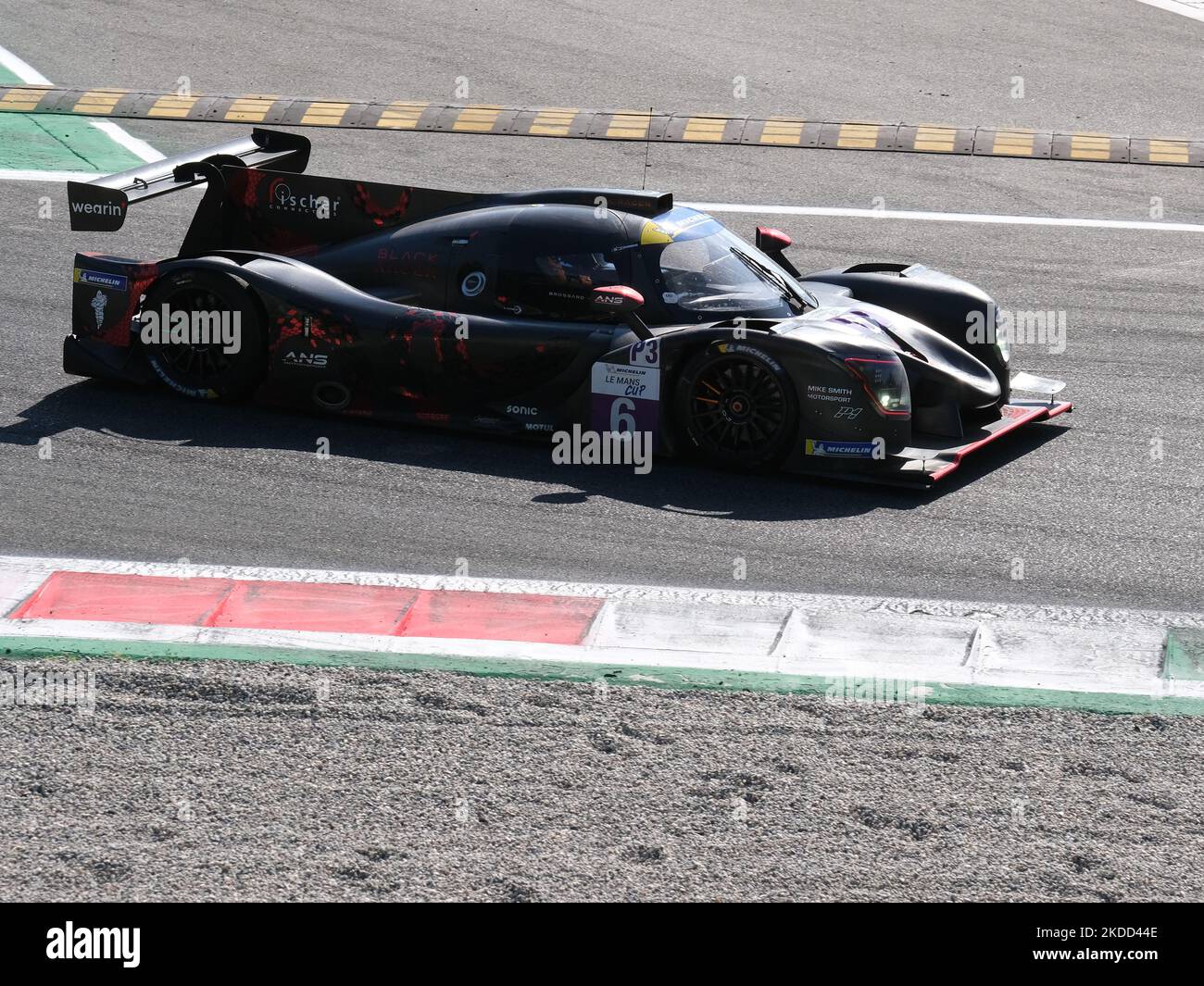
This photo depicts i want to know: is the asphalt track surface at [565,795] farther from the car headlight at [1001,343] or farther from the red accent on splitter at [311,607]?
the car headlight at [1001,343]

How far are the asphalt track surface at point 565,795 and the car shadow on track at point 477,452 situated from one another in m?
2.31

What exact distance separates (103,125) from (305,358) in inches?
343

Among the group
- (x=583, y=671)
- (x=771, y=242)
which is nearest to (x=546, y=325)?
(x=771, y=242)

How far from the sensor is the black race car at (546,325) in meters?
8.32

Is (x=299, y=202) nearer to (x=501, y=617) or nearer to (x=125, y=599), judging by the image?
(x=125, y=599)

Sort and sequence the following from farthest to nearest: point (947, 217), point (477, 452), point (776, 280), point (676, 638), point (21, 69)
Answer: point (21, 69), point (947, 217), point (776, 280), point (477, 452), point (676, 638)

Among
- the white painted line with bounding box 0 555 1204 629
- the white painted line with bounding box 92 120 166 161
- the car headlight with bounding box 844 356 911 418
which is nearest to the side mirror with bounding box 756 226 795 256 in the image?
the car headlight with bounding box 844 356 911 418

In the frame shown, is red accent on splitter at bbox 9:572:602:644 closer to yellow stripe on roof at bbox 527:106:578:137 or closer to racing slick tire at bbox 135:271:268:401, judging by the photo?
racing slick tire at bbox 135:271:268:401

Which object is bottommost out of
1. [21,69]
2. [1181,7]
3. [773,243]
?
[773,243]

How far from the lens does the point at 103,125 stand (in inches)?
656

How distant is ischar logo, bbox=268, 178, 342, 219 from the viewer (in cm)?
988

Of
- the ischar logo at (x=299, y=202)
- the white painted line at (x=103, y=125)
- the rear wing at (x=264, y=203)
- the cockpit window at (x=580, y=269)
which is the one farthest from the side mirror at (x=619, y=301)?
the white painted line at (x=103, y=125)

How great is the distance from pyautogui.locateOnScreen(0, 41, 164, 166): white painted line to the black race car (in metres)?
4.60
